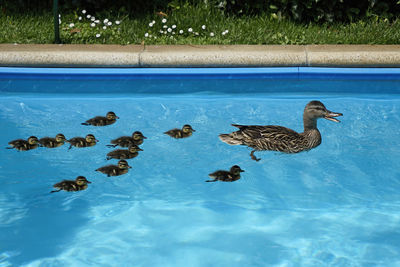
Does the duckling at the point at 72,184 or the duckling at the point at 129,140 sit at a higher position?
the duckling at the point at 129,140

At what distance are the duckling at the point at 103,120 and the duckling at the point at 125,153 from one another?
3.02 ft

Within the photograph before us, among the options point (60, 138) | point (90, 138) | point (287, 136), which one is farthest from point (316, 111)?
point (60, 138)

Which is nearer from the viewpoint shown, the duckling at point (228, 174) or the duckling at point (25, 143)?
the duckling at point (228, 174)

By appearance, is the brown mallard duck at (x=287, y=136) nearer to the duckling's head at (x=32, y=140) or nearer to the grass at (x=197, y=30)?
the duckling's head at (x=32, y=140)

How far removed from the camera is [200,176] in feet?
19.6

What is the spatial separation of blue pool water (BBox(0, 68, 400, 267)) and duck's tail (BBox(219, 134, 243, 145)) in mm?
127

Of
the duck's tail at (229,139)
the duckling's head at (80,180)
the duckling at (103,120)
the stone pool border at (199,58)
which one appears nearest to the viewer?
the duckling's head at (80,180)

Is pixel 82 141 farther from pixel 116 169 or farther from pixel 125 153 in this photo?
pixel 116 169

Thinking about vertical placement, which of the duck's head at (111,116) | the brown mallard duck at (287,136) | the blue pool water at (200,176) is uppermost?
the brown mallard duck at (287,136)

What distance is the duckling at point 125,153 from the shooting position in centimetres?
617

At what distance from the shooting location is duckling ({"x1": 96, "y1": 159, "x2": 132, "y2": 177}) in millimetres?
5841

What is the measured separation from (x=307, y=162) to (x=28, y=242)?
303 cm

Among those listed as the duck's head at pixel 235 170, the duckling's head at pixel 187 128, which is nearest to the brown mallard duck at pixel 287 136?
the duck's head at pixel 235 170

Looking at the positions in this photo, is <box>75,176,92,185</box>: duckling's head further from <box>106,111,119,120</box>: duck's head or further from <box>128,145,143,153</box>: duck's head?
<box>106,111,119,120</box>: duck's head
